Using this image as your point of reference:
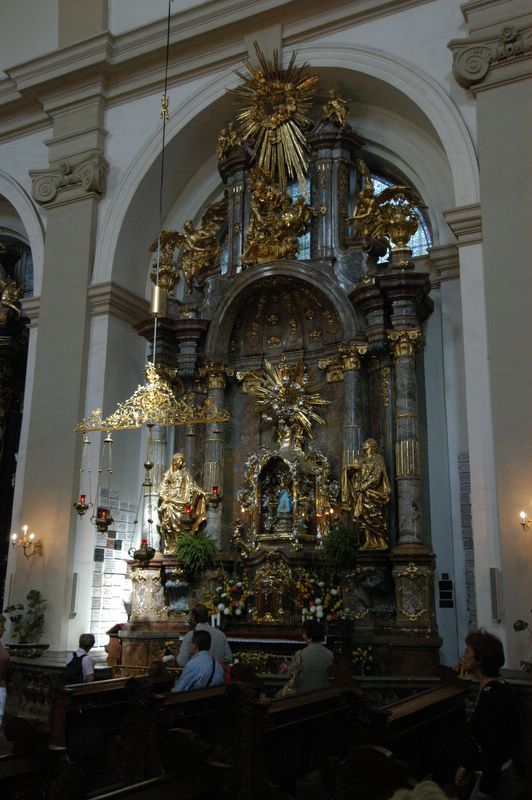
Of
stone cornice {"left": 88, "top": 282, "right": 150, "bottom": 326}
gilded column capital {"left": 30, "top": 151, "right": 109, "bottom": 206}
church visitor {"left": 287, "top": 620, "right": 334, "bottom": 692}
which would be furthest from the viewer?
gilded column capital {"left": 30, "top": 151, "right": 109, "bottom": 206}

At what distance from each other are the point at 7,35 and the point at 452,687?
15.1m

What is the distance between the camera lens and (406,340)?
37.0 feet

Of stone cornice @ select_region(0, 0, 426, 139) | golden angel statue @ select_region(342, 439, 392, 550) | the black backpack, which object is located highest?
stone cornice @ select_region(0, 0, 426, 139)

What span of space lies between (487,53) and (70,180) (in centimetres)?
730

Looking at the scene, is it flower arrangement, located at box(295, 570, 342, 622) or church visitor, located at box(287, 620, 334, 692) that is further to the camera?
flower arrangement, located at box(295, 570, 342, 622)

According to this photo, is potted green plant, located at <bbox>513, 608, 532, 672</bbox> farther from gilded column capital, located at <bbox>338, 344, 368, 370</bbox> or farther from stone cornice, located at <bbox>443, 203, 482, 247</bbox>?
stone cornice, located at <bbox>443, 203, 482, 247</bbox>

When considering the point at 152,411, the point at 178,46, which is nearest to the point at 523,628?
the point at 152,411

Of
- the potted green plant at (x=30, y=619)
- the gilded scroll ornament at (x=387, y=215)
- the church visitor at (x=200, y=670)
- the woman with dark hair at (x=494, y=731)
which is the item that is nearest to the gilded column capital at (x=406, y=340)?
the gilded scroll ornament at (x=387, y=215)

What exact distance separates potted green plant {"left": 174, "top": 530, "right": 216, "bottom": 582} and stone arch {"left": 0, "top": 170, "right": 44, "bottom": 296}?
5385mm

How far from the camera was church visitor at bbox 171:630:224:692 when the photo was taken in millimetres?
6410

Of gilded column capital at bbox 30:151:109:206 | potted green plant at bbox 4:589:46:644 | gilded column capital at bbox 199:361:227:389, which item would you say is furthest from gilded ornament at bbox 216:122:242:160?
potted green plant at bbox 4:589:46:644

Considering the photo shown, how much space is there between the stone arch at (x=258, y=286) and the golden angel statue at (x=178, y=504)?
6.43 feet

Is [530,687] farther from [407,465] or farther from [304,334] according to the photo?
[304,334]

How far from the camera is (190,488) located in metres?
12.3
